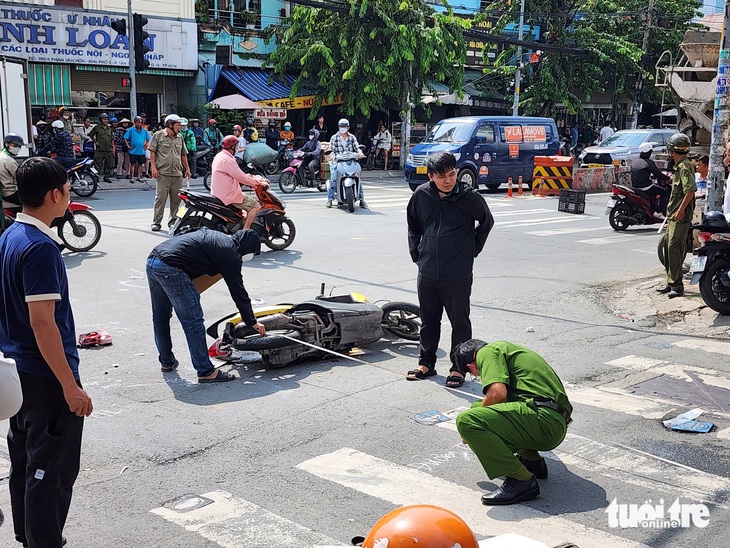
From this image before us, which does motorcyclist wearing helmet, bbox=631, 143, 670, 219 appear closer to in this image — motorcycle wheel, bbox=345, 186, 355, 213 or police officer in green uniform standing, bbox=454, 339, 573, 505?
motorcycle wheel, bbox=345, 186, 355, 213

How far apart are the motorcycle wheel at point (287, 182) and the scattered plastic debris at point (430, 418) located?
16705 millimetres

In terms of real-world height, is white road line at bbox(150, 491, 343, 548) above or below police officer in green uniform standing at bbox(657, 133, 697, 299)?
Answer: below

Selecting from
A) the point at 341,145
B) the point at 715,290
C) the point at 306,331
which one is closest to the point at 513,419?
the point at 306,331

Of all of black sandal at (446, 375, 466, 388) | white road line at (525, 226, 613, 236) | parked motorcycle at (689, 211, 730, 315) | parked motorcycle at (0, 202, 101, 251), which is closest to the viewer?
black sandal at (446, 375, 466, 388)

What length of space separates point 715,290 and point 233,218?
6677 mm

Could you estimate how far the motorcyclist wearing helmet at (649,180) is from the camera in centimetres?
1634

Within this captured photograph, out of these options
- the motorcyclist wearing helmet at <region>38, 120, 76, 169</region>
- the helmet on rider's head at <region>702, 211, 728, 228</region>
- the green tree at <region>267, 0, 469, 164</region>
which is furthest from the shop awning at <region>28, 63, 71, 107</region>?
the helmet on rider's head at <region>702, 211, 728, 228</region>

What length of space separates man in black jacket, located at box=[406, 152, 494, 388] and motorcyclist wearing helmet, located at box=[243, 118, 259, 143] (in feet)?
67.5

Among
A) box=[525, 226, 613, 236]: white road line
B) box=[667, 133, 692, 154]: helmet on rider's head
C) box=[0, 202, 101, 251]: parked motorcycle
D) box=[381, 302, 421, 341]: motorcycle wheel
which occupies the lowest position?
box=[525, 226, 613, 236]: white road line

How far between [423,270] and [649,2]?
36.7 metres

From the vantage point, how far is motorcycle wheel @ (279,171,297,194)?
22420 mm

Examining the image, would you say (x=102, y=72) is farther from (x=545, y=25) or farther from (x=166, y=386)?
(x=166, y=386)

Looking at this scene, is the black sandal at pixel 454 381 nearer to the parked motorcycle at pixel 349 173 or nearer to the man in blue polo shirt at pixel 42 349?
the man in blue polo shirt at pixel 42 349

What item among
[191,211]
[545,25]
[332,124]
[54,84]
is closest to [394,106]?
[332,124]
